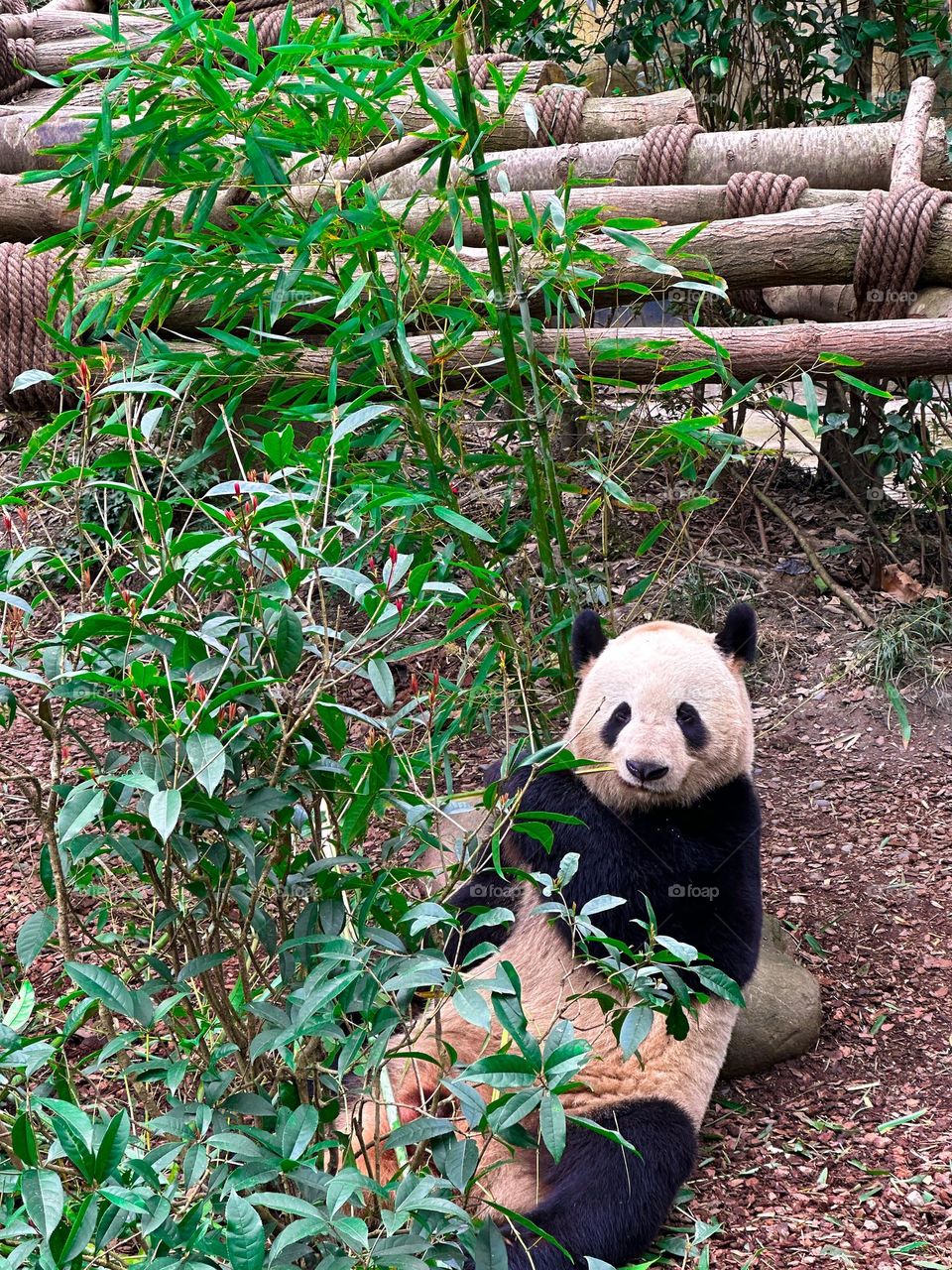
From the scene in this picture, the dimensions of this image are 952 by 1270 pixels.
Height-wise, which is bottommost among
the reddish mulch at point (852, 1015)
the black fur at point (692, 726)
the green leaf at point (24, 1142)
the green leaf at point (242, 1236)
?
the reddish mulch at point (852, 1015)

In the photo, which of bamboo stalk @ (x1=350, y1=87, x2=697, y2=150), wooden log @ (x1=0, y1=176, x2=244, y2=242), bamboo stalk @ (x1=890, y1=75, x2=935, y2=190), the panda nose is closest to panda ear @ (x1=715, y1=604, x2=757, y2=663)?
the panda nose

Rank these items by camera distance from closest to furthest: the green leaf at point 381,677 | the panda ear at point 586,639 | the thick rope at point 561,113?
the green leaf at point 381,677, the panda ear at point 586,639, the thick rope at point 561,113

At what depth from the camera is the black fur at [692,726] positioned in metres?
2.50

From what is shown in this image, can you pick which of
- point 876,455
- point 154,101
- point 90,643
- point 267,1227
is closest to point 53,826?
point 90,643

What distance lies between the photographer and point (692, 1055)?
2451 millimetres

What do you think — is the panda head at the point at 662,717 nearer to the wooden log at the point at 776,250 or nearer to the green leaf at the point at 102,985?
the green leaf at the point at 102,985

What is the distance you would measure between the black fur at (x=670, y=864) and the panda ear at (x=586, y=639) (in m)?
0.27

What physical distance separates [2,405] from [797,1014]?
328 centimetres

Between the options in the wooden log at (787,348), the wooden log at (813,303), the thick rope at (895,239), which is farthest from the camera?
the wooden log at (813,303)

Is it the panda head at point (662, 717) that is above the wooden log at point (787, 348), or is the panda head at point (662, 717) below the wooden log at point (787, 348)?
below

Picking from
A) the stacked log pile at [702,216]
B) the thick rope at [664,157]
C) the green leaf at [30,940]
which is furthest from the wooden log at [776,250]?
the green leaf at [30,940]

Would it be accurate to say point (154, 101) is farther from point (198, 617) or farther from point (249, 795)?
point (249, 795)

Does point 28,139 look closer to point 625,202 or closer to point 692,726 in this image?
point 625,202

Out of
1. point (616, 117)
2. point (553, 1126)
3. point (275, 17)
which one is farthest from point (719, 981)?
point (275, 17)
